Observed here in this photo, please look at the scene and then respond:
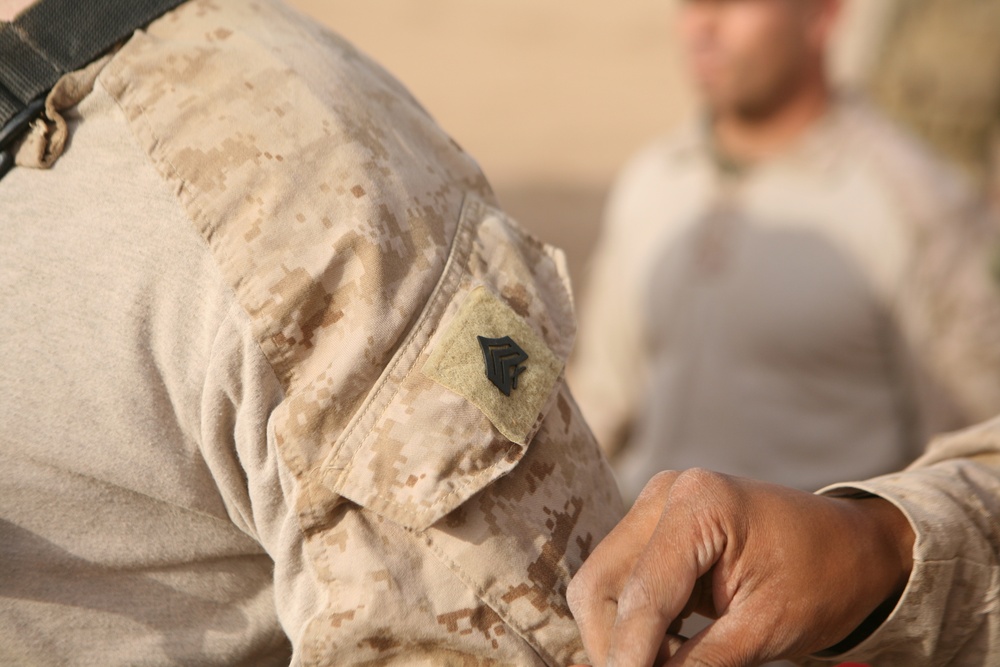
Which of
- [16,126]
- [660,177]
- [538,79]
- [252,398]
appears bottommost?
[538,79]

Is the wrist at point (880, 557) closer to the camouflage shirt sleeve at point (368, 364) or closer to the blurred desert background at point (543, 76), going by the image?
the camouflage shirt sleeve at point (368, 364)

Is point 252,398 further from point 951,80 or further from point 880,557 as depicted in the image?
point 951,80

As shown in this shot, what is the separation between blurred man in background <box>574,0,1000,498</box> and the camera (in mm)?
2934

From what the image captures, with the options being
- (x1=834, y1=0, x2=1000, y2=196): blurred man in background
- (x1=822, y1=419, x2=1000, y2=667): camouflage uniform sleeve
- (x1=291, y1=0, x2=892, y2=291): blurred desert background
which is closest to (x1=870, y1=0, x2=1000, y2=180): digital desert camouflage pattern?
(x1=834, y1=0, x2=1000, y2=196): blurred man in background

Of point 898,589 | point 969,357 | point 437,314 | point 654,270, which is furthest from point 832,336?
point 437,314

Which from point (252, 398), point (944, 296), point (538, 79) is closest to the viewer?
point (252, 398)

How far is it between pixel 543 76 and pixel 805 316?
30.5 ft

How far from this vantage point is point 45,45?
0.90 meters

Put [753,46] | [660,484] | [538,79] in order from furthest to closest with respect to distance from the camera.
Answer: [538,79] < [753,46] < [660,484]

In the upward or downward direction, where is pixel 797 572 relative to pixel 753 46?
downward

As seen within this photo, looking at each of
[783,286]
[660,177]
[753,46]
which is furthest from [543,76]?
[783,286]

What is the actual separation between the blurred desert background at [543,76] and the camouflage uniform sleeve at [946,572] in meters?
6.58

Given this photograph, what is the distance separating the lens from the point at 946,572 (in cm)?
102

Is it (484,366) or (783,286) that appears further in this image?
(783,286)
